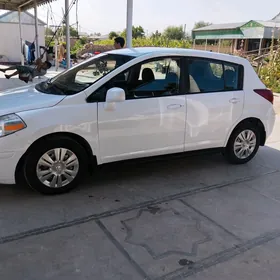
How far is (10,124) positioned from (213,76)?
8.74 feet

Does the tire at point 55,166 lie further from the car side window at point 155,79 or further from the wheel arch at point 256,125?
the wheel arch at point 256,125

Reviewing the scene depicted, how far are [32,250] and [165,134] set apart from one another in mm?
2088

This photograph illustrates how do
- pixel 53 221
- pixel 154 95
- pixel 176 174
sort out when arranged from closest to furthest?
pixel 53 221 → pixel 154 95 → pixel 176 174

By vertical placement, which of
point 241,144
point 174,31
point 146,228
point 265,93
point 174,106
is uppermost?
point 174,31

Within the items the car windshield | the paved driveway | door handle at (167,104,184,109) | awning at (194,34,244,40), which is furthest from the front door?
awning at (194,34,244,40)

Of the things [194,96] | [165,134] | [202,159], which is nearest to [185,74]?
[194,96]

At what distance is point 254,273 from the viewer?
2463 mm

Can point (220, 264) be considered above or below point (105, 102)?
below

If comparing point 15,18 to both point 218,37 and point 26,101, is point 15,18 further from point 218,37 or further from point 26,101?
point 218,37

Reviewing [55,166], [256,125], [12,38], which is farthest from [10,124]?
[12,38]

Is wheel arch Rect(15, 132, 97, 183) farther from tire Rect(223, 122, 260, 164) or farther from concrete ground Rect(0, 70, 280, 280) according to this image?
tire Rect(223, 122, 260, 164)

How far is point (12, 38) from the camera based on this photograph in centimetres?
2238

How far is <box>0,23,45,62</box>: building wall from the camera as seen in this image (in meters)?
22.1

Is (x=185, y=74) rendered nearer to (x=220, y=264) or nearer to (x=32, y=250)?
(x=220, y=264)
